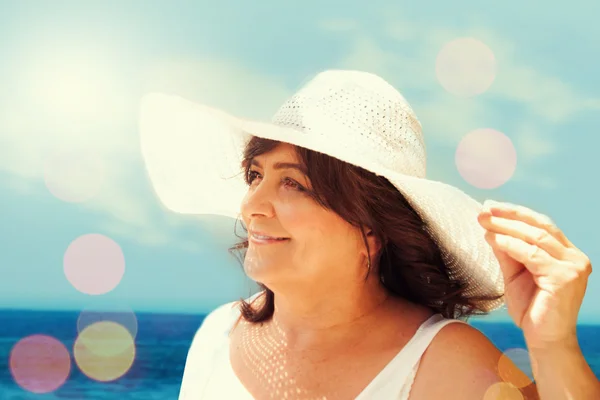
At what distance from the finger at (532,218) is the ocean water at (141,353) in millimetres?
11247

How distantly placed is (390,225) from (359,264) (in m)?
0.19

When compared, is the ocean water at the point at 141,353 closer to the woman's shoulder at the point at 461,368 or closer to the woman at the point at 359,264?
the woman at the point at 359,264

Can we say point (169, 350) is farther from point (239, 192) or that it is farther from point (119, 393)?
point (239, 192)

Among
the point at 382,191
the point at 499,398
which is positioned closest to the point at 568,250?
the point at 499,398

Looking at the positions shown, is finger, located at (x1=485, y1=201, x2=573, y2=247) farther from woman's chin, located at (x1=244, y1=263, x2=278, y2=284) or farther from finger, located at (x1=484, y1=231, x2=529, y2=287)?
woman's chin, located at (x1=244, y1=263, x2=278, y2=284)

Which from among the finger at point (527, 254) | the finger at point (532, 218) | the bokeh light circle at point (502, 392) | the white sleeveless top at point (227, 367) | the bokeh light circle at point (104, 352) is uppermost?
the finger at point (532, 218)

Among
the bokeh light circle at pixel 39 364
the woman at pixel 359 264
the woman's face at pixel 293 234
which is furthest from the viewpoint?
the bokeh light circle at pixel 39 364

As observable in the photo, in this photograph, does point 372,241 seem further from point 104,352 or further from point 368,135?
point 104,352

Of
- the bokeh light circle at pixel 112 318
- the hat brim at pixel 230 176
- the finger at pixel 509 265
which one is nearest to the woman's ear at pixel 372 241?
the hat brim at pixel 230 176

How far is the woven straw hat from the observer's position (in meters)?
2.36

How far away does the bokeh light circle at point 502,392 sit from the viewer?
208cm

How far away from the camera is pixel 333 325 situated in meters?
2.62

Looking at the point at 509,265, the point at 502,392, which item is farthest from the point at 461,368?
the point at 509,265

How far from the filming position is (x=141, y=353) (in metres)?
26.4
